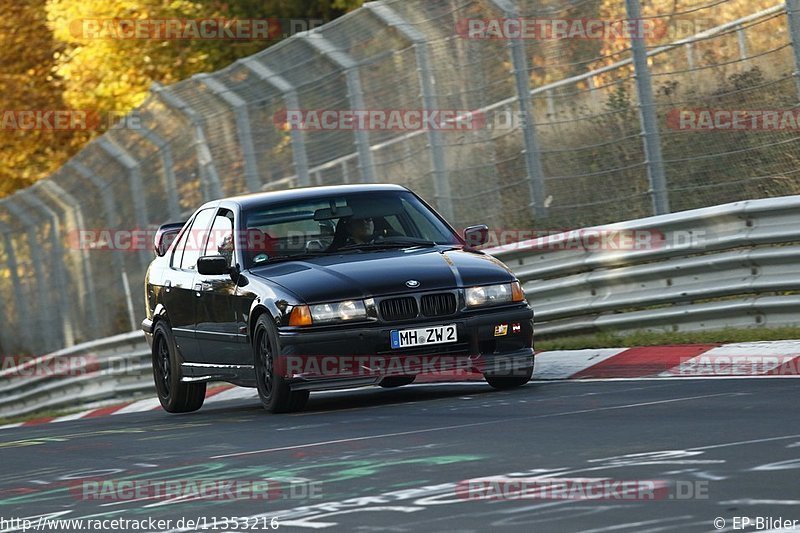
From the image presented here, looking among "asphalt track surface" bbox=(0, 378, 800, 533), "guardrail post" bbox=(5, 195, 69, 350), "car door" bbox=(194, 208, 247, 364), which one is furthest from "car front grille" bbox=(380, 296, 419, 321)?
"guardrail post" bbox=(5, 195, 69, 350)

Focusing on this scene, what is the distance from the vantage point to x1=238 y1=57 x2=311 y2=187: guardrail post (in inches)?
715

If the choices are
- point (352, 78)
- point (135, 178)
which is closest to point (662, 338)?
point (352, 78)

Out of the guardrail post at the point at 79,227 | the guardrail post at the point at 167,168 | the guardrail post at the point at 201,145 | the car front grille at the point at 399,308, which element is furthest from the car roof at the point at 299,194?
the guardrail post at the point at 79,227

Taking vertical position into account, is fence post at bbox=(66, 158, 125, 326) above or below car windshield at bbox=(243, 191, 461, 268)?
above

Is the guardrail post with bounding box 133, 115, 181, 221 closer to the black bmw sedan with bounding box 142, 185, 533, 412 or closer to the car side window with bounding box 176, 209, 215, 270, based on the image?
the car side window with bounding box 176, 209, 215, 270

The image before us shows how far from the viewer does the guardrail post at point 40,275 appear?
88.0 feet

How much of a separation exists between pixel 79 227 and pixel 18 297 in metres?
5.51

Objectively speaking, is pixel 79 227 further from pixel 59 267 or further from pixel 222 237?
pixel 222 237

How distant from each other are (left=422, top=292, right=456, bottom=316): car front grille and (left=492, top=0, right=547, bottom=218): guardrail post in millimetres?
4394

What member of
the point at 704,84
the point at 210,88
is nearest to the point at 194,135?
the point at 210,88

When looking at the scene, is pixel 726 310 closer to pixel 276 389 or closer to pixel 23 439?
pixel 276 389

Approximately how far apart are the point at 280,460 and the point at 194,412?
5520 mm

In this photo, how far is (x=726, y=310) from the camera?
1270 centimetres

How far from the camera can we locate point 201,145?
20.3 metres
